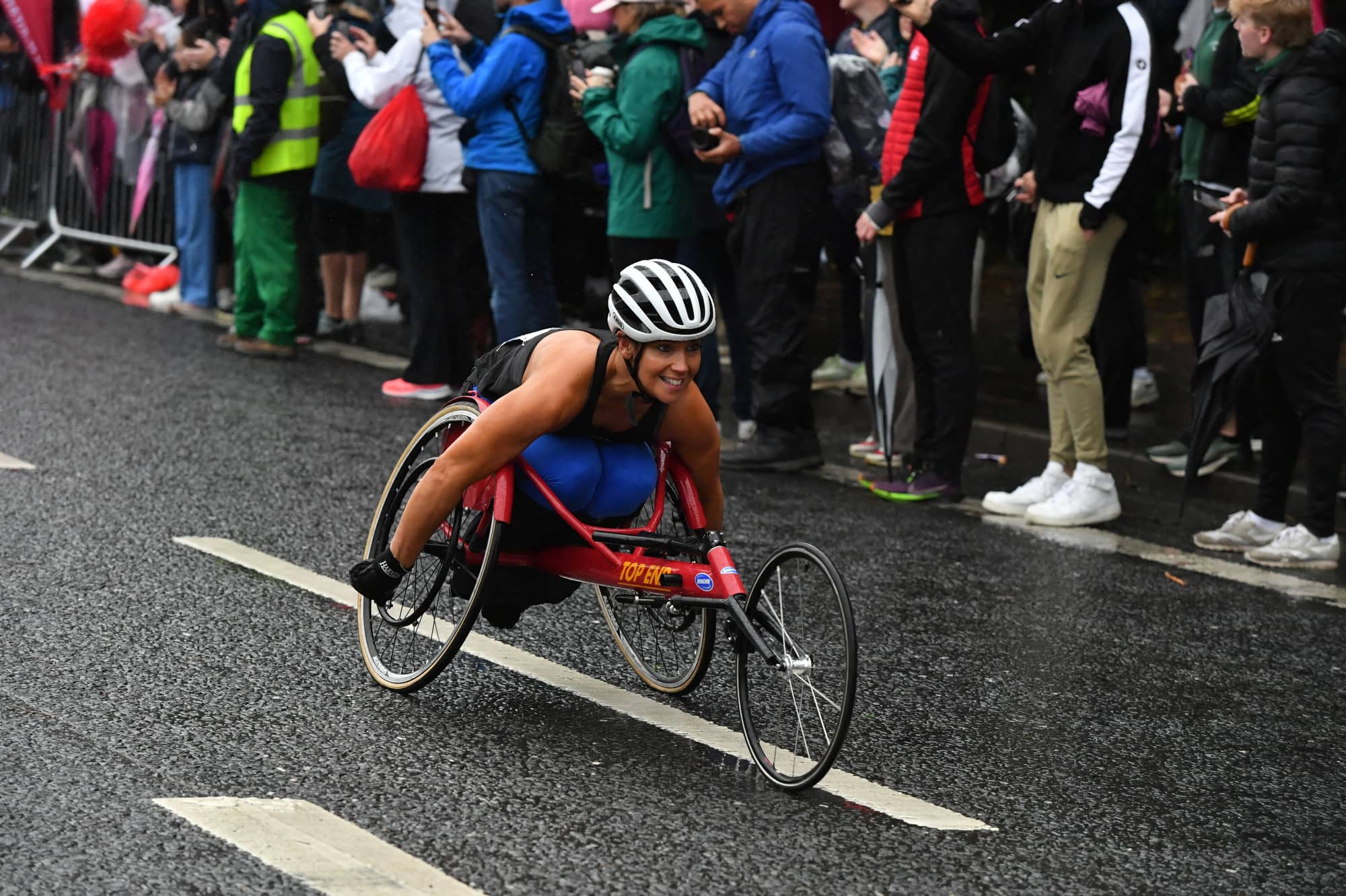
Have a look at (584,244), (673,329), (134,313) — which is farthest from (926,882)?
(134,313)

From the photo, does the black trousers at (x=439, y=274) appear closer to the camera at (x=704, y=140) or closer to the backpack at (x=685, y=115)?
the backpack at (x=685, y=115)

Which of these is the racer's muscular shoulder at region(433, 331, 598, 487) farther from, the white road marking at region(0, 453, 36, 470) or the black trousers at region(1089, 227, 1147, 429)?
the black trousers at region(1089, 227, 1147, 429)

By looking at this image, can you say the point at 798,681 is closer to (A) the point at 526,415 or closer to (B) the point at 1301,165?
(A) the point at 526,415

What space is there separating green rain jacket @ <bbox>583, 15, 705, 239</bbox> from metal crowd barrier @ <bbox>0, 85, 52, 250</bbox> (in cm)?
796

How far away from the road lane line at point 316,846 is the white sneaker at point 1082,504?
457cm

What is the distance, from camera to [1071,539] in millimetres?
7848

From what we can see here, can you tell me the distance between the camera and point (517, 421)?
4824mm

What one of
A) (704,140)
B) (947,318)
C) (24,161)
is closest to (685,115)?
(704,140)

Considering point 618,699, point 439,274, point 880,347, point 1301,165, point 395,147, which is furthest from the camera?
point 439,274

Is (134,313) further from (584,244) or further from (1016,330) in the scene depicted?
(1016,330)

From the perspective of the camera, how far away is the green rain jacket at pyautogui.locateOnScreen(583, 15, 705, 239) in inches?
354

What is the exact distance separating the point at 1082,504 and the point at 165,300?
7552 millimetres

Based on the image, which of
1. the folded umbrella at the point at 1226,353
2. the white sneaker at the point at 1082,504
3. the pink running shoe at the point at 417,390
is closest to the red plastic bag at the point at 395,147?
the pink running shoe at the point at 417,390

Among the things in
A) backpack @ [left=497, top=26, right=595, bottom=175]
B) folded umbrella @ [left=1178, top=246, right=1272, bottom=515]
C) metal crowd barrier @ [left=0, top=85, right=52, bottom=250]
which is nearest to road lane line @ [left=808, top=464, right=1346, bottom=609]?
folded umbrella @ [left=1178, top=246, right=1272, bottom=515]
